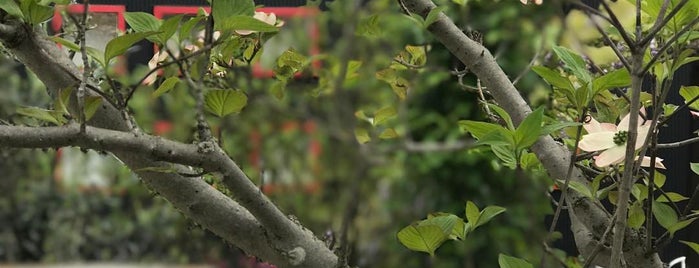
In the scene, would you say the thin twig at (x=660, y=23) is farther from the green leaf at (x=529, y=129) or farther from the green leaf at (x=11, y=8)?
the green leaf at (x=11, y=8)

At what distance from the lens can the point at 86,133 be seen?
852mm

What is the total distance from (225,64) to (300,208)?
744 millimetres

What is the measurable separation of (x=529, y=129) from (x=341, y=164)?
42 centimetres

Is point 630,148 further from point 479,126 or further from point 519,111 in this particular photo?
point 519,111

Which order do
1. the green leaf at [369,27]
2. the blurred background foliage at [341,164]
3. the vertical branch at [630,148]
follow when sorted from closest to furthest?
the blurred background foliage at [341,164] < the vertical branch at [630,148] < the green leaf at [369,27]

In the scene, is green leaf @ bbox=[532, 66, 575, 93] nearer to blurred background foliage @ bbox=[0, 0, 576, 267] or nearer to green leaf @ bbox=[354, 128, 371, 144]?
blurred background foliage @ bbox=[0, 0, 576, 267]

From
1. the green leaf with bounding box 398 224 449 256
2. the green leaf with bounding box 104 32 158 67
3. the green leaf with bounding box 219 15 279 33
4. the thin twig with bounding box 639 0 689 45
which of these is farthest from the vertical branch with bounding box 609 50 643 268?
the green leaf with bounding box 104 32 158 67

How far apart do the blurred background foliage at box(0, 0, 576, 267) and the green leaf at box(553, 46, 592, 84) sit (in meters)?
0.04

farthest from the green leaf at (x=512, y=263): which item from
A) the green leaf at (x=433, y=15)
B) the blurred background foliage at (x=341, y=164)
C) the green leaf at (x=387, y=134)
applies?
the green leaf at (x=387, y=134)

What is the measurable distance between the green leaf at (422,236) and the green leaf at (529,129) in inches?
6.4

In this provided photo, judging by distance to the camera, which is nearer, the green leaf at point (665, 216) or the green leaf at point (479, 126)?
the green leaf at point (479, 126)

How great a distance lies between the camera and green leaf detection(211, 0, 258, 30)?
889mm

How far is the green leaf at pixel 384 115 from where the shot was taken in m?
1.26

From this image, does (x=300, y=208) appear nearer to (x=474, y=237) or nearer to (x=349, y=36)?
(x=474, y=237)
